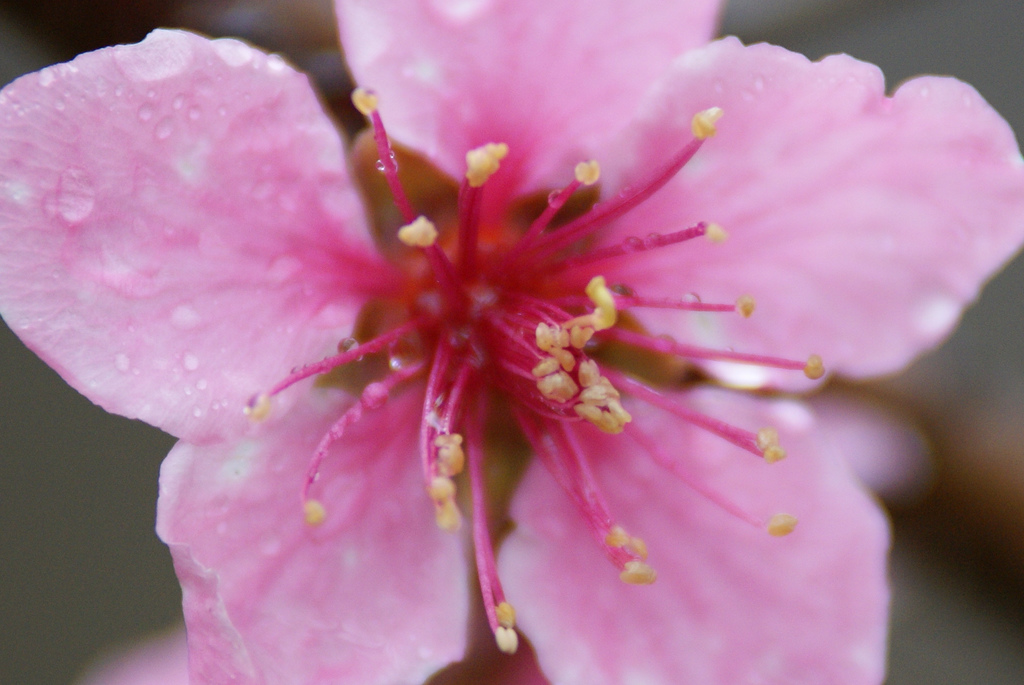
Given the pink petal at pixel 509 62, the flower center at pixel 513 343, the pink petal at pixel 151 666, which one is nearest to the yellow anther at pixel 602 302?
the flower center at pixel 513 343

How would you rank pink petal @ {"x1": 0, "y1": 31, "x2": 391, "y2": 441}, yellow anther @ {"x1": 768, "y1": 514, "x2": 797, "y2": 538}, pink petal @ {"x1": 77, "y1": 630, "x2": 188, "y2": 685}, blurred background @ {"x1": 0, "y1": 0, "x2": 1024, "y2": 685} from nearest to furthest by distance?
pink petal @ {"x1": 0, "y1": 31, "x2": 391, "y2": 441} → yellow anther @ {"x1": 768, "y1": 514, "x2": 797, "y2": 538} → blurred background @ {"x1": 0, "y1": 0, "x2": 1024, "y2": 685} → pink petal @ {"x1": 77, "y1": 630, "x2": 188, "y2": 685}

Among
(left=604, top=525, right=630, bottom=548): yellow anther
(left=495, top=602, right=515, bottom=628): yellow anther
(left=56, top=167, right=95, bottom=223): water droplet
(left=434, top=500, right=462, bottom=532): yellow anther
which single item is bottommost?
(left=495, top=602, right=515, bottom=628): yellow anther

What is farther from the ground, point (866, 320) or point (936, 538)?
point (866, 320)

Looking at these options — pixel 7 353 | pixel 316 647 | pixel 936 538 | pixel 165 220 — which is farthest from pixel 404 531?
pixel 7 353

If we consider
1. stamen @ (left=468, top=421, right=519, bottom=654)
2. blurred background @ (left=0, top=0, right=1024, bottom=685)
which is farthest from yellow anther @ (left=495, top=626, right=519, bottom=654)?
blurred background @ (left=0, top=0, right=1024, bottom=685)

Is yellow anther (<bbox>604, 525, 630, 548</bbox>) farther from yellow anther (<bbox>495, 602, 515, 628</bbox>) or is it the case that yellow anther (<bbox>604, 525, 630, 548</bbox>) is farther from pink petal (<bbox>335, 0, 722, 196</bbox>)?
pink petal (<bbox>335, 0, 722, 196</bbox>)

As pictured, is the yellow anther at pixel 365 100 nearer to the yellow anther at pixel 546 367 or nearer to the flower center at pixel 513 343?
the flower center at pixel 513 343

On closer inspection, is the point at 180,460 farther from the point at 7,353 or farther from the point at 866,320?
the point at 7,353
